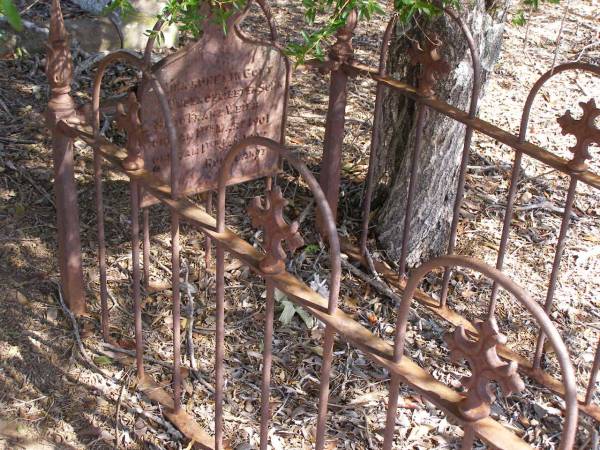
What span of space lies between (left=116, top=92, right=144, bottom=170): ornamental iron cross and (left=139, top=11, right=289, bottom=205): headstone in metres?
0.26

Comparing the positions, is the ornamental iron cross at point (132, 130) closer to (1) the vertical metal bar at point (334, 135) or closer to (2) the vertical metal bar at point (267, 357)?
(2) the vertical metal bar at point (267, 357)

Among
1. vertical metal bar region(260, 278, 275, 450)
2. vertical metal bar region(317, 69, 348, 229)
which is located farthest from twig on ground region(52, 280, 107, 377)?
vertical metal bar region(317, 69, 348, 229)

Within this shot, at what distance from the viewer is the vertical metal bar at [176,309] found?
2688 millimetres

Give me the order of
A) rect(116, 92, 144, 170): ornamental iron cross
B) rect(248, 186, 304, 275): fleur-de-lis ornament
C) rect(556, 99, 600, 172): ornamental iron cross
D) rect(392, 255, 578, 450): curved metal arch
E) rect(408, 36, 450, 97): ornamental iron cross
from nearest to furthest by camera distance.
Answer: rect(392, 255, 578, 450): curved metal arch, rect(248, 186, 304, 275): fleur-de-lis ornament, rect(116, 92, 144, 170): ornamental iron cross, rect(556, 99, 600, 172): ornamental iron cross, rect(408, 36, 450, 97): ornamental iron cross

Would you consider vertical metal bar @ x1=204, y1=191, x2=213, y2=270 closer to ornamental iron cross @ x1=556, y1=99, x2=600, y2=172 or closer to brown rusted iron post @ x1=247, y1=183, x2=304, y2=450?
brown rusted iron post @ x1=247, y1=183, x2=304, y2=450

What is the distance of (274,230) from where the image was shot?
2158 millimetres

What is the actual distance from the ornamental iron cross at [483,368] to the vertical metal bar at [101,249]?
1.62m

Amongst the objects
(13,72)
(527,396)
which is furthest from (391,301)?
(13,72)

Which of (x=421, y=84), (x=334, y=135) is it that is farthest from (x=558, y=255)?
(x=334, y=135)

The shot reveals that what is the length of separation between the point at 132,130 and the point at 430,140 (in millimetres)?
1574

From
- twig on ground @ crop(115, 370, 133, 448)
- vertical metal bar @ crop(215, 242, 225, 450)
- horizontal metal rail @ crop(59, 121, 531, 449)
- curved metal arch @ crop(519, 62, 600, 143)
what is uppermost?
curved metal arch @ crop(519, 62, 600, 143)

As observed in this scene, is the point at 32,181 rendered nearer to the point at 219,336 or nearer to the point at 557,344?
the point at 219,336

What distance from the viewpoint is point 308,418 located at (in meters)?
3.14

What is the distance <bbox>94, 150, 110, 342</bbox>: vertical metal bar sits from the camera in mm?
3059
